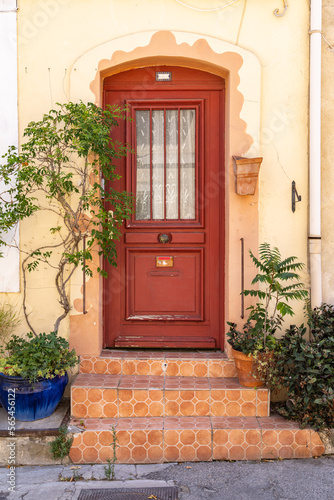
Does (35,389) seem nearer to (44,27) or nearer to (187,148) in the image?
(187,148)

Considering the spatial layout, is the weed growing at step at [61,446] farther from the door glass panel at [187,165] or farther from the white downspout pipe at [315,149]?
the white downspout pipe at [315,149]

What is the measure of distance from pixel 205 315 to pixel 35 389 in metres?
1.76

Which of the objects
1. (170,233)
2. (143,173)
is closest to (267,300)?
(170,233)

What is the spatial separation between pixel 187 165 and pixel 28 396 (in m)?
2.59

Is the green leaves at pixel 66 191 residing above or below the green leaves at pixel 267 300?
above

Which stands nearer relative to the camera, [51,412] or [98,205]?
[51,412]

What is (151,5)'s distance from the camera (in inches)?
173

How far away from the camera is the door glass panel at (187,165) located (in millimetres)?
4738

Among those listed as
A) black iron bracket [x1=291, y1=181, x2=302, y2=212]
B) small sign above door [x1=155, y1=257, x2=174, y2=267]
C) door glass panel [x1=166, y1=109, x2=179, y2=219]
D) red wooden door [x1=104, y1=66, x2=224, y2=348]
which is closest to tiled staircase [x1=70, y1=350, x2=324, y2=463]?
red wooden door [x1=104, y1=66, x2=224, y2=348]

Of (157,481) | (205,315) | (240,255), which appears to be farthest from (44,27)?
(157,481)

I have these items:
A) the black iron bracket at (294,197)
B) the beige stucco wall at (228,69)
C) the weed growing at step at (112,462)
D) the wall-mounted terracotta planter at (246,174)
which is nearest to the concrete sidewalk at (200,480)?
the weed growing at step at (112,462)

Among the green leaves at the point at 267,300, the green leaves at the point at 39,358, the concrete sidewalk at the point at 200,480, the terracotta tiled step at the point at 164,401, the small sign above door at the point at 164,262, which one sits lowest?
the concrete sidewalk at the point at 200,480

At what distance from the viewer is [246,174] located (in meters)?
4.27

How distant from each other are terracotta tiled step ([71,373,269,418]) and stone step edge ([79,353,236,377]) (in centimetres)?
29
